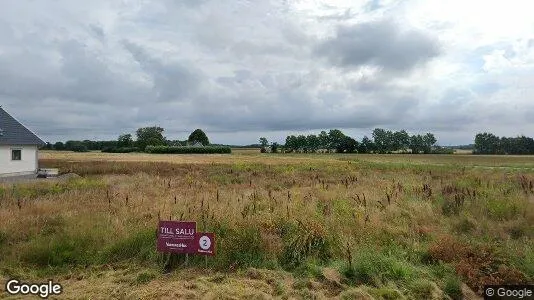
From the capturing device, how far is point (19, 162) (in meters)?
33.7

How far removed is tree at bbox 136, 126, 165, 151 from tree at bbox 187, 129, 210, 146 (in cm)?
999

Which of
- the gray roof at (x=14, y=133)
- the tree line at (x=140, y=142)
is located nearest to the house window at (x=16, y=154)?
the gray roof at (x=14, y=133)

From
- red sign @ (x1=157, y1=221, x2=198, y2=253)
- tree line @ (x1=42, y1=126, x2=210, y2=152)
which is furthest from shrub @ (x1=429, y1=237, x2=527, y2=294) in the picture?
tree line @ (x1=42, y1=126, x2=210, y2=152)

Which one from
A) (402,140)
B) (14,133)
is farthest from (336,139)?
(14,133)

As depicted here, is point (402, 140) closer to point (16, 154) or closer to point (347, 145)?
point (347, 145)

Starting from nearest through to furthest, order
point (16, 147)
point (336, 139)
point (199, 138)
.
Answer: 1. point (16, 147)
2. point (199, 138)
3. point (336, 139)

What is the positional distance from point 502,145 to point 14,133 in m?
142

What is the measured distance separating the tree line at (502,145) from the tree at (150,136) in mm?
110456

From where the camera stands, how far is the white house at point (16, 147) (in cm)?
3209

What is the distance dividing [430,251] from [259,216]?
2936 mm

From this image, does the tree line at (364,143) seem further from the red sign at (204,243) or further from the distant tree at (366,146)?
the red sign at (204,243)

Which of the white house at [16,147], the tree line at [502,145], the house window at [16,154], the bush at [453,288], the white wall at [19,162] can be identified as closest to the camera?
the bush at [453,288]

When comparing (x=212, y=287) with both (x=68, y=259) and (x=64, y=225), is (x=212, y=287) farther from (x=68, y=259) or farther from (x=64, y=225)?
(x=64, y=225)

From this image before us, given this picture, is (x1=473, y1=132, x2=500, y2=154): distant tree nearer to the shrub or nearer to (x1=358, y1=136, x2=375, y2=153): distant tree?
(x1=358, y1=136, x2=375, y2=153): distant tree
